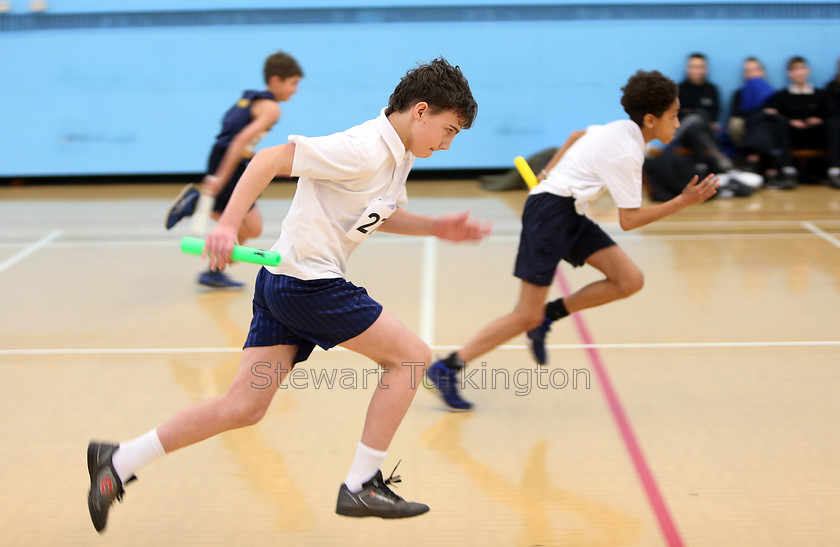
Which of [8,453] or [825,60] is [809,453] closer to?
[8,453]

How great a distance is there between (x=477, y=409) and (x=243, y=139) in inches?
94.9

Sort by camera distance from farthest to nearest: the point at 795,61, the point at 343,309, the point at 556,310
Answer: the point at 795,61, the point at 556,310, the point at 343,309

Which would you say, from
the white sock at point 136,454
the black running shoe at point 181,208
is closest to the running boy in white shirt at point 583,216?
the white sock at point 136,454

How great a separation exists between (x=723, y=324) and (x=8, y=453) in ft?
12.1

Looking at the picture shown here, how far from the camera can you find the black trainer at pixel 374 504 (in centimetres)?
245

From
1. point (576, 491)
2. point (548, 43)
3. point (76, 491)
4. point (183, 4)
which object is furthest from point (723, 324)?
point (183, 4)

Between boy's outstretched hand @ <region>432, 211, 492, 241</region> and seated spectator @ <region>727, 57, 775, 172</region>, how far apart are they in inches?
270

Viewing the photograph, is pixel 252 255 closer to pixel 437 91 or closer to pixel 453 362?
pixel 437 91

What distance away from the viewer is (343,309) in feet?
7.84

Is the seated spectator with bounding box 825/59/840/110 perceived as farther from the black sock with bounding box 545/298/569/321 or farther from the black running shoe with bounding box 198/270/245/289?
the black running shoe with bounding box 198/270/245/289

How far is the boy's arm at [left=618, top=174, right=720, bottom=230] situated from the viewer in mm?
3107

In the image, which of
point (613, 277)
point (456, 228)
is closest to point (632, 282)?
point (613, 277)

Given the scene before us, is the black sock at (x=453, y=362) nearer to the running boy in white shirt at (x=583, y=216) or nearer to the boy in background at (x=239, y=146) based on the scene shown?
the running boy in white shirt at (x=583, y=216)

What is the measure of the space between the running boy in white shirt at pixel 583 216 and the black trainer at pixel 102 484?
4.98ft
